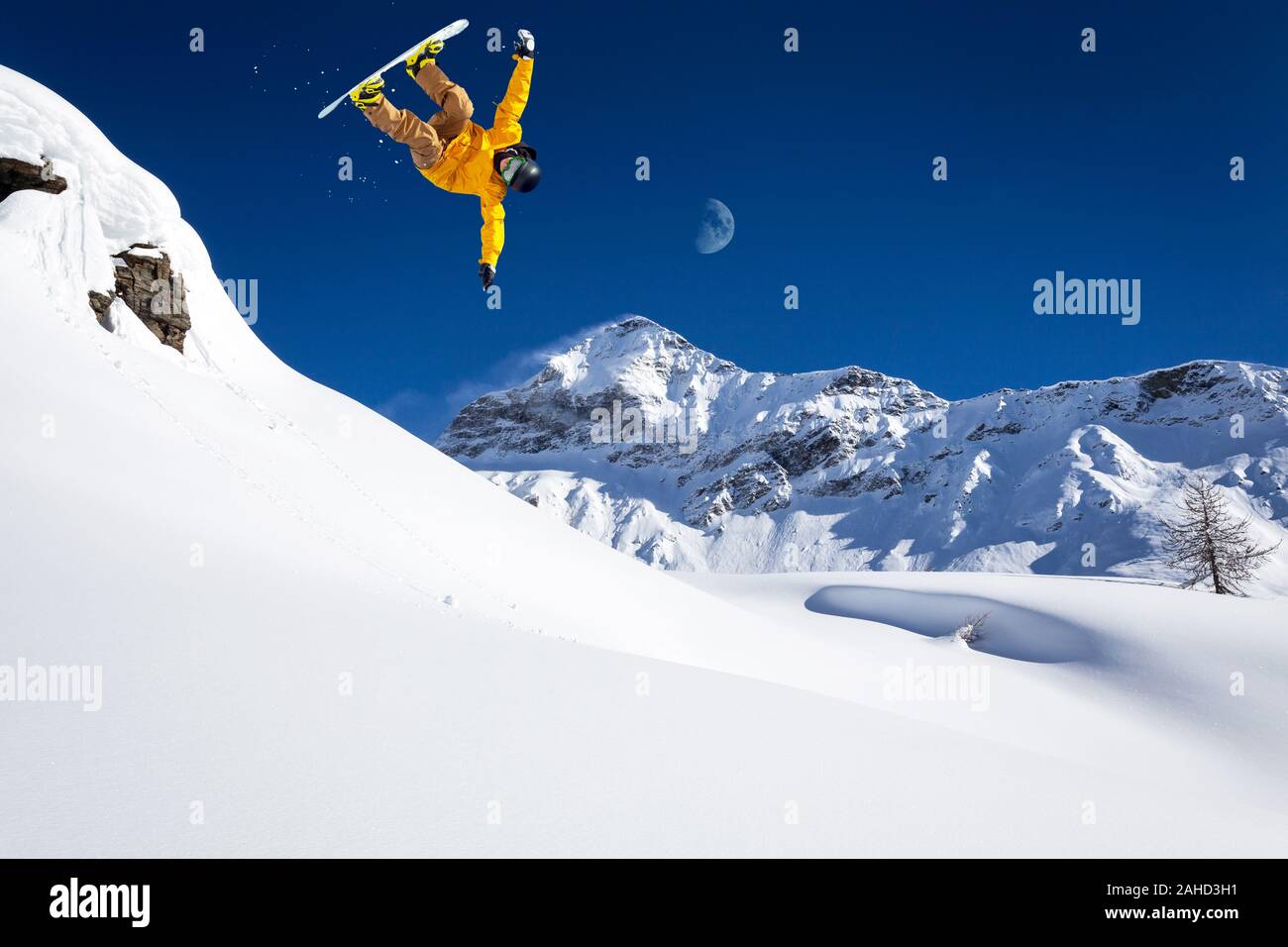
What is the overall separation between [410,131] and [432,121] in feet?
1.62

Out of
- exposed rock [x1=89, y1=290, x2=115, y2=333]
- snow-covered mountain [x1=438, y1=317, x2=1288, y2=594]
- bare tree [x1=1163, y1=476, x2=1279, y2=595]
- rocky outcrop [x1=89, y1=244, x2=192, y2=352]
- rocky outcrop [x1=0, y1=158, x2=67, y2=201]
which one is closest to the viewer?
exposed rock [x1=89, y1=290, x2=115, y2=333]

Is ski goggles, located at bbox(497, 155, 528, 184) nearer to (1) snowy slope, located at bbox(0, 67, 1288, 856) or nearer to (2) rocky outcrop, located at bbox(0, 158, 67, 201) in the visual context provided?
(1) snowy slope, located at bbox(0, 67, 1288, 856)

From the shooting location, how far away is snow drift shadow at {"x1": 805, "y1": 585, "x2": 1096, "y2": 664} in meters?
20.6

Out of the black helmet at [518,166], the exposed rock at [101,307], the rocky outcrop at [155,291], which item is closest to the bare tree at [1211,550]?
the black helmet at [518,166]

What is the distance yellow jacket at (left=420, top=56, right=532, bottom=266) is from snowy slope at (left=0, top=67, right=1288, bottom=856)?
4769 millimetres

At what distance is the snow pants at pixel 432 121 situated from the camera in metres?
7.56

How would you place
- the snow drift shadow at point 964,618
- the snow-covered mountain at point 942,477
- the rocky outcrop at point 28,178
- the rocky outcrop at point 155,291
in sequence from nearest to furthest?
the rocky outcrop at point 28,178 → the rocky outcrop at point 155,291 → the snow drift shadow at point 964,618 → the snow-covered mountain at point 942,477

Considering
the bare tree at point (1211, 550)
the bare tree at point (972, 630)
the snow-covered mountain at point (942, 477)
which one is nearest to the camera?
the bare tree at point (972, 630)

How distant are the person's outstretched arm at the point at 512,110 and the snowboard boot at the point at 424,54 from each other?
826 millimetres

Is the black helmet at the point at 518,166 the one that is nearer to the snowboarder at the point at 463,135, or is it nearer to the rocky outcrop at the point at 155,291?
the snowboarder at the point at 463,135

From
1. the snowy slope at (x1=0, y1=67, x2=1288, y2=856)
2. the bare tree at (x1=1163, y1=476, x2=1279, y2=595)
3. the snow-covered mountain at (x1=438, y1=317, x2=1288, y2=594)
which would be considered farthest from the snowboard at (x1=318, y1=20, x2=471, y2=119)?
the snow-covered mountain at (x1=438, y1=317, x2=1288, y2=594)
